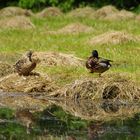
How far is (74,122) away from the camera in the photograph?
14328 mm

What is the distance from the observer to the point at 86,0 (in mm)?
46406

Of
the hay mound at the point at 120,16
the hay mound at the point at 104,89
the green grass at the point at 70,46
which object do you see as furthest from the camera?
the hay mound at the point at 120,16

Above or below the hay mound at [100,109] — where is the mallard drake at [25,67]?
above

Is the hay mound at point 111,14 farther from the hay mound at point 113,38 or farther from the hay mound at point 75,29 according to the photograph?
the hay mound at point 113,38

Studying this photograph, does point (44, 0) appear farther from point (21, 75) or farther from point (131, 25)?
point (21, 75)

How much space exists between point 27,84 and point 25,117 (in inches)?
122

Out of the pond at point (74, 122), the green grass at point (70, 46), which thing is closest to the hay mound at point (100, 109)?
the pond at point (74, 122)

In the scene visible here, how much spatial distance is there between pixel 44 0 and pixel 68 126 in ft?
105

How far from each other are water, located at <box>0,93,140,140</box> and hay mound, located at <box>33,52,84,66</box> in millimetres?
3817

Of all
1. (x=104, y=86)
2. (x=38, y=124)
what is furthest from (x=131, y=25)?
(x=38, y=124)

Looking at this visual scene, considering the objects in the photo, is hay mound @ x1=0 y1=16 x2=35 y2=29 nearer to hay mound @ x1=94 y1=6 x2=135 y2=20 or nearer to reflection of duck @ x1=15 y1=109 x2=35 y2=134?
hay mound @ x1=94 y1=6 x2=135 y2=20

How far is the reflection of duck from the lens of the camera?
14.3 metres

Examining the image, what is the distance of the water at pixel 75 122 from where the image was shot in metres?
13.0

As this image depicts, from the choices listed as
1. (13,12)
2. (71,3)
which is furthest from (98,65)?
(71,3)
